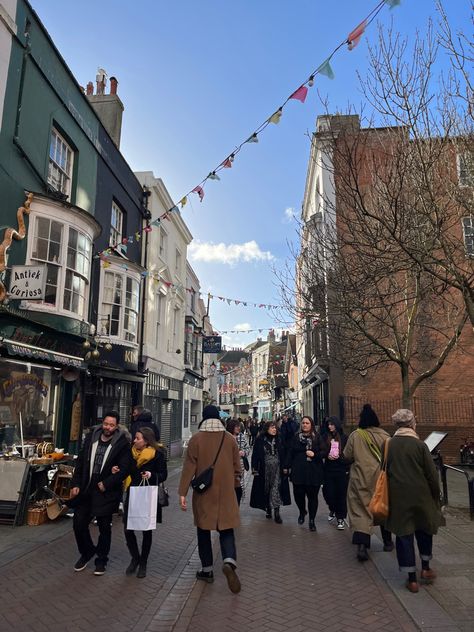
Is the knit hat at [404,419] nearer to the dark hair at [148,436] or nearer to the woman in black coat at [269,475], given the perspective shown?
the dark hair at [148,436]

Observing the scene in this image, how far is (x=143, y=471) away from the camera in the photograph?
5.39 meters

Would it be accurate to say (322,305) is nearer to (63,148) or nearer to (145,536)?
(63,148)

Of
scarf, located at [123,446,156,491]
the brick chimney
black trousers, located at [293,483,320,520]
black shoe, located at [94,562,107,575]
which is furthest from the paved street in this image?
the brick chimney

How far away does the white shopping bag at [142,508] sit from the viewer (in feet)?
16.7

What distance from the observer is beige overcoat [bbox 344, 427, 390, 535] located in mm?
5770

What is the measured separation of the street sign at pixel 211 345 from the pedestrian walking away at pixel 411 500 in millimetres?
22338

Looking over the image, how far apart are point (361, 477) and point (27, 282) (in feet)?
21.6

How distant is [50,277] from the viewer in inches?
420

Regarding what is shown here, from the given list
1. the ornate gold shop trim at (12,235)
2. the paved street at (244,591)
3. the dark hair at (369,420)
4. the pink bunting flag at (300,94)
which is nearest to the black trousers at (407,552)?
the paved street at (244,591)

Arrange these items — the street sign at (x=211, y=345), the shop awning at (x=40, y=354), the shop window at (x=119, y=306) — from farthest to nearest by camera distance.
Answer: the street sign at (x=211, y=345) < the shop window at (x=119, y=306) < the shop awning at (x=40, y=354)

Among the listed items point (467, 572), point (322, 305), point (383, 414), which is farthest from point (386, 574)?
point (383, 414)

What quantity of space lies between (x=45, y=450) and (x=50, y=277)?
12.9ft

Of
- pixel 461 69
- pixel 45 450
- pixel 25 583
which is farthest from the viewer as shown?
pixel 45 450

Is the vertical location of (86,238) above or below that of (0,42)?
below
